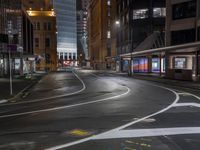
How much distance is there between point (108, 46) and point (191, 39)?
72001mm

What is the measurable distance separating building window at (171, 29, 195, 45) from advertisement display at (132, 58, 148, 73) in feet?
57.4

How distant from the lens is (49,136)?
28.3 feet

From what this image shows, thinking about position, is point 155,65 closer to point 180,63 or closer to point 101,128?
point 180,63

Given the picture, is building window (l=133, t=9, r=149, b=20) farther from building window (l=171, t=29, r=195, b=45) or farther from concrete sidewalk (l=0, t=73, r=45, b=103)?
concrete sidewalk (l=0, t=73, r=45, b=103)

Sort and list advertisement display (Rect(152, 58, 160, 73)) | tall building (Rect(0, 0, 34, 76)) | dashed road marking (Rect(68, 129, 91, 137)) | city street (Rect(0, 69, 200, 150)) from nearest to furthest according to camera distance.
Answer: city street (Rect(0, 69, 200, 150))
dashed road marking (Rect(68, 129, 91, 137))
tall building (Rect(0, 0, 34, 76))
advertisement display (Rect(152, 58, 160, 73))

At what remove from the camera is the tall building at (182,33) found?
40062 millimetres

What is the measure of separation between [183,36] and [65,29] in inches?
5326

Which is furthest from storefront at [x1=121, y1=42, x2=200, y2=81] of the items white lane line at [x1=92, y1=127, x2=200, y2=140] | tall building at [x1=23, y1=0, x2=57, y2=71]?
tall building at [x1=23, y1=0, x2=57, y2=71]

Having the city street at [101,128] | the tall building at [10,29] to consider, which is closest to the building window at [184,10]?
the tall building at [10,29]

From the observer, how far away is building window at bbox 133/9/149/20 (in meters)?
66.0

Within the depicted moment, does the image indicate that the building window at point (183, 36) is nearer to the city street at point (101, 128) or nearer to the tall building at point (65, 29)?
the city street at point (101, 128)

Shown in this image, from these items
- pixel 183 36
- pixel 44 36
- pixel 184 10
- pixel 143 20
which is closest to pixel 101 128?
pixel 183 36

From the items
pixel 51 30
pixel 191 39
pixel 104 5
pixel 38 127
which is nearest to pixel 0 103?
pixel 38 127

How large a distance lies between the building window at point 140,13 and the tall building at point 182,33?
68.5ft
